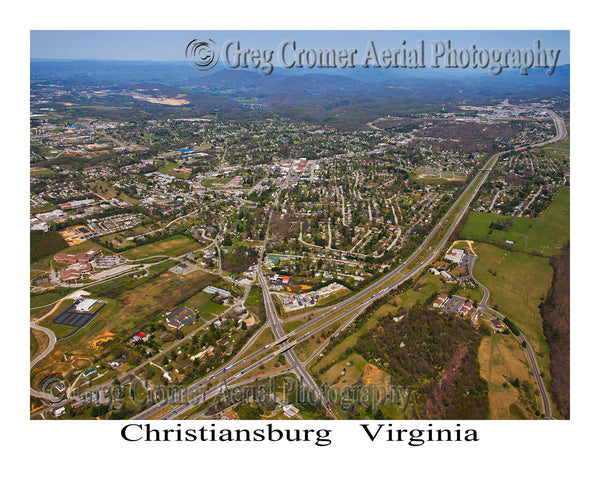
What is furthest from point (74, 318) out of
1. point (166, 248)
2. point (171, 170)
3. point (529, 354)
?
point (171, 170)

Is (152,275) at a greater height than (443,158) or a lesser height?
lesser

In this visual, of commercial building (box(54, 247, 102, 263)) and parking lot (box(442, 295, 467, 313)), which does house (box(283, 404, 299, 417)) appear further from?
commercial building (box(54, 247, 102, 263))

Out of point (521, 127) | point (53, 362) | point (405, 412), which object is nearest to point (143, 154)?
point (53, 362)

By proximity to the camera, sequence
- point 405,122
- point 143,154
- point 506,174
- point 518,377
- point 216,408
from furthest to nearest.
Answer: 1. point 405,122
2. point 143,154
3. point 506,174
4. point 518,377
5. point 216,408

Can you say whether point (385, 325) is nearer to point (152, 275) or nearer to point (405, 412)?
point (405, 412)

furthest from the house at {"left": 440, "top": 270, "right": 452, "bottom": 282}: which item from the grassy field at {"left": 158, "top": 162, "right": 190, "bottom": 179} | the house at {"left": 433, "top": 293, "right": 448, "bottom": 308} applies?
the grassy field at {"left": 158, "top": 162, "right": 190, "bottom": 179}

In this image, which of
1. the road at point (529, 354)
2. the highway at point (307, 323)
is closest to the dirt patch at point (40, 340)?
the highway at point (307, 323)

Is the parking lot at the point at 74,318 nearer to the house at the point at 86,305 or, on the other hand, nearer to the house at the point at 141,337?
the house at the point at 86,305
